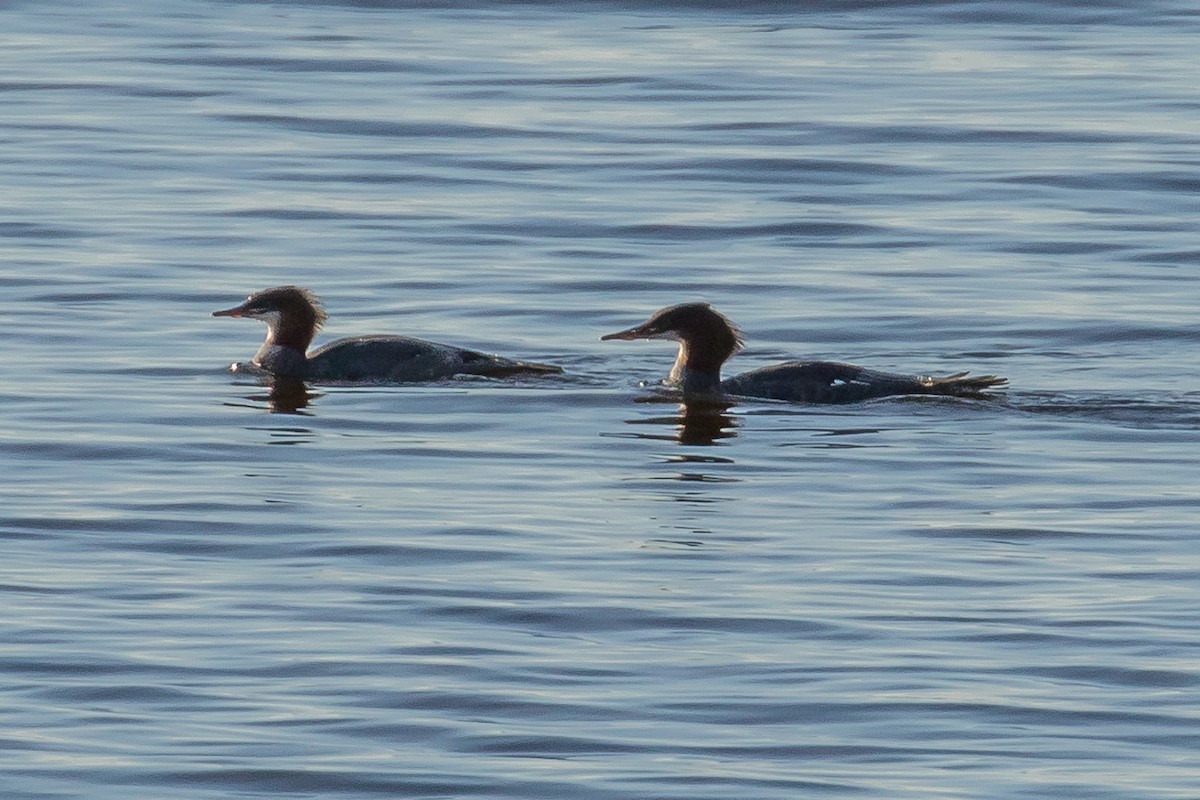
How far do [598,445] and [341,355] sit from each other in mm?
2336

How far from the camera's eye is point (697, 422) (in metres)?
13.1

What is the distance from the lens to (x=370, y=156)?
2109 cm

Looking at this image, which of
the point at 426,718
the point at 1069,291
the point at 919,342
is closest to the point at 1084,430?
the point at 919,342

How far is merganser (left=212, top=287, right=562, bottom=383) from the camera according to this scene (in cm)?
1370

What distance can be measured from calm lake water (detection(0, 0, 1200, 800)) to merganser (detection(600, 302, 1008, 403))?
129 millimetres

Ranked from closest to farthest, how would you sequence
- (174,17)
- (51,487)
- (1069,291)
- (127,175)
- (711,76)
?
(51,487), (1069,291), (127,175), (711,76), (174,17)

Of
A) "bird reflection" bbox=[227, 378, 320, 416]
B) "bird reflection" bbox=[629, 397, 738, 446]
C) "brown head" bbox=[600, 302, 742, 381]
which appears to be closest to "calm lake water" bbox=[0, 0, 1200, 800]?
"bird reflection" bbox=[629, 397, 738, 446]

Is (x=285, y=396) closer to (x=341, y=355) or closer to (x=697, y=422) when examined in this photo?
(x=341, y=355)

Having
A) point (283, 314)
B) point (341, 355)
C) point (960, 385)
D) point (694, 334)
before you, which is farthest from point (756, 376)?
point (283, 314)

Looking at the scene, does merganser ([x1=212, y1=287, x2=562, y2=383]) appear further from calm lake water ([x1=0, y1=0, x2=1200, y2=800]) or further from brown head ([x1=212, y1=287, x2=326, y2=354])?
calm lake water ([x1=0, y1=0, x2=1200, y2=800])

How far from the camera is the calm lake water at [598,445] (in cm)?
759

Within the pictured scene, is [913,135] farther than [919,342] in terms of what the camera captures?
Yes

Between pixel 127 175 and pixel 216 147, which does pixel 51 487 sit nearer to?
pixel 127 175

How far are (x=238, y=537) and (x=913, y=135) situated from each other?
509 inches
